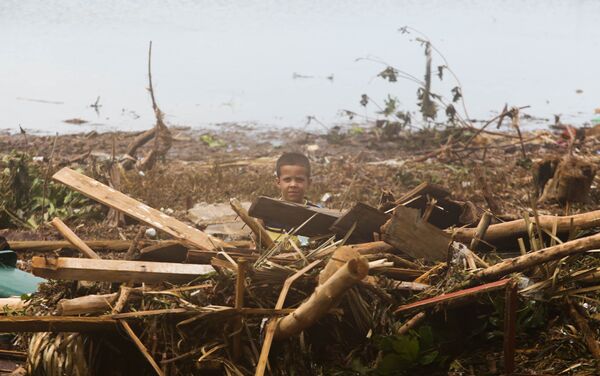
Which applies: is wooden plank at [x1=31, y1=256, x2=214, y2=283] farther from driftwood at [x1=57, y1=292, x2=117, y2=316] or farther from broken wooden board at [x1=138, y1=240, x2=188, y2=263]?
broken wooden board at [x1=138, y1=240, x2=188, y2=263]

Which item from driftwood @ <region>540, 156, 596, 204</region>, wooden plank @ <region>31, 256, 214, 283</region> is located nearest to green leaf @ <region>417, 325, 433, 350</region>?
wooden plank @ <region>31, 256, 214, 283</region>

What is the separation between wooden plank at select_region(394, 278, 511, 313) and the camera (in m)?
3.06

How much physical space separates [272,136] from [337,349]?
13.3 metres

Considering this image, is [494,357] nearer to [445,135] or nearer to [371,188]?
[371,188]

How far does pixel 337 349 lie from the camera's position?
3.32 meters

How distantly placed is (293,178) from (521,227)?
2974 mm

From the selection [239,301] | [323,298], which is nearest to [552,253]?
[323,298]

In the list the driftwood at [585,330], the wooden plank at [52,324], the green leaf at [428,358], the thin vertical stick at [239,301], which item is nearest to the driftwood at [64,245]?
the wooden plank at [52,324]

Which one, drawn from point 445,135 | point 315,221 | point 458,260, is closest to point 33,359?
point 315,221

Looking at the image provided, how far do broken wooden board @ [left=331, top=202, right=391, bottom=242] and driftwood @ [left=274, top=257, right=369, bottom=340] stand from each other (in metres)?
0.99

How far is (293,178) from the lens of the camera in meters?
6.51

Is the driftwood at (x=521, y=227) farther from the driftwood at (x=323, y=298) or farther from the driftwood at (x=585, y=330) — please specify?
the driftwood at (x=323, y=298)

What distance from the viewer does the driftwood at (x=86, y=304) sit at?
127 inches

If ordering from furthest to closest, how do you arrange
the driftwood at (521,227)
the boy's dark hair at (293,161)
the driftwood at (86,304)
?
the boy's dark hair at (293,161) → the driftwood at (521,227) → the driftwood at (86,304)
